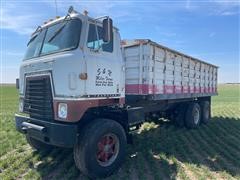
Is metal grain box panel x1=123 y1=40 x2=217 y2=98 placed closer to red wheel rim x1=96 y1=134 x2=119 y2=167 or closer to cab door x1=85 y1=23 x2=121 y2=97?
cab door x1=85 y1=23 x2=121 y2=97

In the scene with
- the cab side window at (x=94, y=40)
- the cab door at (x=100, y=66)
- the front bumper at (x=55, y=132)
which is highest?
the cab side window at (x=94, y=40)

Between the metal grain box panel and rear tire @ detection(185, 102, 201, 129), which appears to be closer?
the metal grain box panel

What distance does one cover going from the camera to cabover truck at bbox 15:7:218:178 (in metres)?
4.78

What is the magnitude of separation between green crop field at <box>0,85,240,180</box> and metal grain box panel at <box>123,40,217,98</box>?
156cm

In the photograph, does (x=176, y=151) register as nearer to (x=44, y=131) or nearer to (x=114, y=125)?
(x=114, y=125)

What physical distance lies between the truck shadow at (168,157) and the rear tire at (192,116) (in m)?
0.76

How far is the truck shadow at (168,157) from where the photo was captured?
5.39 metres

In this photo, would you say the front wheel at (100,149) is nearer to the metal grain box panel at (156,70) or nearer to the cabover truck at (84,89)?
the cabover truck at (84,89)

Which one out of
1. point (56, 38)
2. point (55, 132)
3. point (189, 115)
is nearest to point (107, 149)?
point (55, 132)

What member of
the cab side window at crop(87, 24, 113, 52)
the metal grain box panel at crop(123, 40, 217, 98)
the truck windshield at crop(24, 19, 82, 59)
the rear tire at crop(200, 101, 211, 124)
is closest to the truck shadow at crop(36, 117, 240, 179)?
the metal grain box panel at crop(123, 40, 217, 98)

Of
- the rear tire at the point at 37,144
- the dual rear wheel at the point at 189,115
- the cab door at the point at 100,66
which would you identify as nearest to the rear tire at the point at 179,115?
the dual rear wheel at the point at 189,115

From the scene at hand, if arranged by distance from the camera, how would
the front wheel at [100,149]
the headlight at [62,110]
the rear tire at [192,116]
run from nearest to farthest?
the headlight at [62,110] < the front wheel at [100,149] < the rear tire at [192,116]

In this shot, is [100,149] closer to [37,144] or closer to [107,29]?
[37,144]

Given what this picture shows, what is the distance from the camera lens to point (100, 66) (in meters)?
5.19
